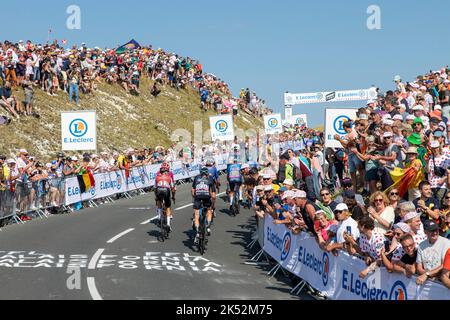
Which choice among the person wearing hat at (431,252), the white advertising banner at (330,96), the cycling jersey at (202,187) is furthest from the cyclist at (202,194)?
the white advertising banner at (330,96)

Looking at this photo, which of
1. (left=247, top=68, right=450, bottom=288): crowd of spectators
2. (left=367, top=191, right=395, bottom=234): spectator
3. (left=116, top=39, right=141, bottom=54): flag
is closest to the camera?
(left=247, top=68, right=450, bottom=288): crowd of spectators

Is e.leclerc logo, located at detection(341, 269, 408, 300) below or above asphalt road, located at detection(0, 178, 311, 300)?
above

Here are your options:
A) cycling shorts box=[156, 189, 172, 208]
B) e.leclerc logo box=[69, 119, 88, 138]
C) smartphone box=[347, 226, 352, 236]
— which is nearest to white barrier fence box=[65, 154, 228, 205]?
e.leclerc logo box=[69, 119, 88, 138]

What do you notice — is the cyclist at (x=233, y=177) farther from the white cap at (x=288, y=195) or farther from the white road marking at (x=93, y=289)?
the white road marking at (x=93, y=289)

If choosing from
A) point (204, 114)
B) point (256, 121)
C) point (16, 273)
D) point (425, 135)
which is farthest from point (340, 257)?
point (256, 121)

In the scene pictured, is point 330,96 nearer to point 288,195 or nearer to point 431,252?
point 288,195

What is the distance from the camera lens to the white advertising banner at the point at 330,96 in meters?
58.8

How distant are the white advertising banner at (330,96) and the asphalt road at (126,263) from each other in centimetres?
3649

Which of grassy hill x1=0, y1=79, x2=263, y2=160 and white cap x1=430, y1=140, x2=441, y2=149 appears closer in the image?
white cap x1=430, y1=140, x2=441, y2=149

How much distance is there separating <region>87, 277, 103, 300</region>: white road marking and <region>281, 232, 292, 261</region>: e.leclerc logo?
385 cm

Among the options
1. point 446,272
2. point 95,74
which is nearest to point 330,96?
point 95,74

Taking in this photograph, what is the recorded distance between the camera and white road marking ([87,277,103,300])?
12065 millimetres

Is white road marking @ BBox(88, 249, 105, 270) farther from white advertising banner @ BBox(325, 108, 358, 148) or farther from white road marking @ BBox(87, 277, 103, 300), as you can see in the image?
white advertising banner @ BBox(325, 108, 358, 148)

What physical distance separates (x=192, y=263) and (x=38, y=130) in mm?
22846
